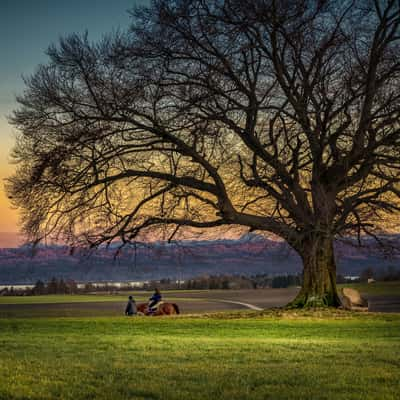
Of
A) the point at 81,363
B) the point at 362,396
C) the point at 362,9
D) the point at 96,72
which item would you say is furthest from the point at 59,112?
the point at 362,396

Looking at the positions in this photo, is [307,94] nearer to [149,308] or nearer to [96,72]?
[96,72]

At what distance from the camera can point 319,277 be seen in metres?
31.0

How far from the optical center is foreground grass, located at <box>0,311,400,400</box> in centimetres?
992

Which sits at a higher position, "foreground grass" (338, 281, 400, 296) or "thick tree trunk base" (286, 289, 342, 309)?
"foreground grass" (338, 281, 400, 296)

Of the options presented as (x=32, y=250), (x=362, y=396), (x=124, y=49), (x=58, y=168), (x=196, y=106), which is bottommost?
(x=362, y=396)

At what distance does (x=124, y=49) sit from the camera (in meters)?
27.1

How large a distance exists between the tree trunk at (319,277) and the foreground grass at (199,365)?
25.4 ft

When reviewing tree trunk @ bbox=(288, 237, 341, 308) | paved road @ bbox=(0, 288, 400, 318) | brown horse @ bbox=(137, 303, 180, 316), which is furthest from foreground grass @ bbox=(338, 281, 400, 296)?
brown horse @ bbox=(137, 303, 180, 316)

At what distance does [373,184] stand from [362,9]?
292 inches

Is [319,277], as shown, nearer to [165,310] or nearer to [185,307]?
[165,310]

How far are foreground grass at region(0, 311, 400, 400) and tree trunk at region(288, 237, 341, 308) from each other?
25.4ft

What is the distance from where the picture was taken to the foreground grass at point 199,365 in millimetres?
9922

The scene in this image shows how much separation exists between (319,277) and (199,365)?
62.6 feet

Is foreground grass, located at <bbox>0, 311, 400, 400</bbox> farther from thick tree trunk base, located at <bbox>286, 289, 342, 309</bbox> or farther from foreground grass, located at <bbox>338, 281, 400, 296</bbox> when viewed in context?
foreground grass, located at <bbox>338, 281, 400, 296</bbox>
